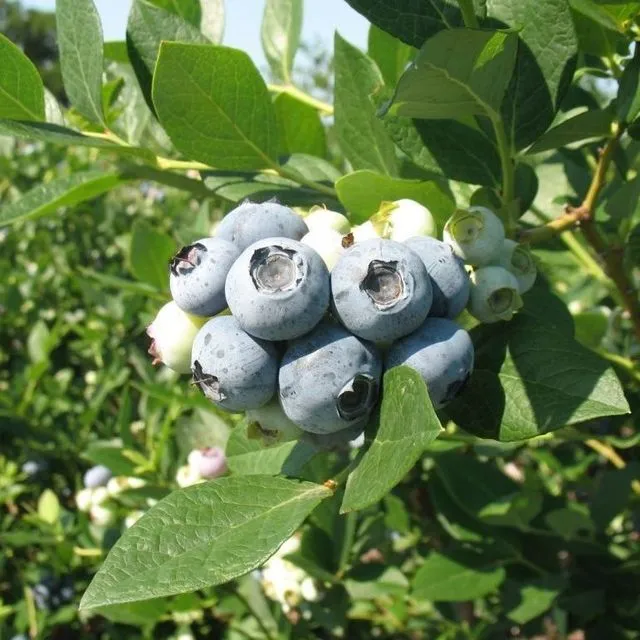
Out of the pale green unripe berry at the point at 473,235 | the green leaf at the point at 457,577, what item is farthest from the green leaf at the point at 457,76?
the green leaf at the point at 457,577

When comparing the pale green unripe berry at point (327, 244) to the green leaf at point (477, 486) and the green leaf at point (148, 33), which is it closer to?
the green leaf at point (148, 33)

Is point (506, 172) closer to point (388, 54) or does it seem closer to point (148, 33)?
point (388, 54)

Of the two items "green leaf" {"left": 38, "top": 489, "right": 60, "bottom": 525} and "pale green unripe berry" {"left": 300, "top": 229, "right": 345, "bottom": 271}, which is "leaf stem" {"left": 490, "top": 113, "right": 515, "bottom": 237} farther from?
"green leaf" {"left": 38, "top": 489, "right": 60, "bottom": 525}

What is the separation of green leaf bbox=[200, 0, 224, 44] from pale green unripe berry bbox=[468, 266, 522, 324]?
0.64 m

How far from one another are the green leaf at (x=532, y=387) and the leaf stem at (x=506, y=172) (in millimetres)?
167

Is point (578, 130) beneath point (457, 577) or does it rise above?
above

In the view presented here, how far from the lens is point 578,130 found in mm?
878

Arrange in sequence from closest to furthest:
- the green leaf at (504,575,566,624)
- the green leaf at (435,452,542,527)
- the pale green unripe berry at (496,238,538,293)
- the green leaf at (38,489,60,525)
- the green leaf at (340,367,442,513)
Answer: the green leaf at (340,367,442,513)
the pale green unripe berry at (496,238,538,293)
the green leaf at (435,452,542,527)
the green leaf at (504,575,566,624)
the green leaf at (38,489,60,525)

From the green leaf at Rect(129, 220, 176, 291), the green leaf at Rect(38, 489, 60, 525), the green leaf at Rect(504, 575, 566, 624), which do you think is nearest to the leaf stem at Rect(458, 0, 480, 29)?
the green leaf at Rect(129, 220, 176, 291)

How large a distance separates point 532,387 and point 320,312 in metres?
0.21

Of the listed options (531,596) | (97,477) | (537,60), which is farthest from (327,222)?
(97,477)

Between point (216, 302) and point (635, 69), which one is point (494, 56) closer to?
point (635, 69)

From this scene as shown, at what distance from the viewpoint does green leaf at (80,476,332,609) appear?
0.63m

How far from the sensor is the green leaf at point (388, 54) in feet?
3.52
